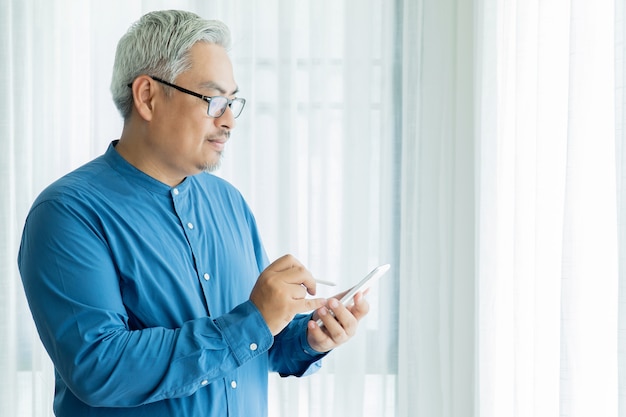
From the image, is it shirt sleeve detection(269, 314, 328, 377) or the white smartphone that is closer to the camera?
the white smartphone

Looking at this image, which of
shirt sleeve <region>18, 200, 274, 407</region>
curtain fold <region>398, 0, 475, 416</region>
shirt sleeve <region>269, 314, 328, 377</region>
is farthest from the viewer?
curtain fold <region>398, 0, 475, 416</region>

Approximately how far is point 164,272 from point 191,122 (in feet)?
1.05

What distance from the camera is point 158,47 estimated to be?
150cm

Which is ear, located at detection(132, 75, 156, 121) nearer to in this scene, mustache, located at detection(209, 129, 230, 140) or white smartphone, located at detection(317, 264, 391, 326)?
mustache, located at detection(209, 129, 230, 140)

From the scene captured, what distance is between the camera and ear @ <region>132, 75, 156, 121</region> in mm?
1500

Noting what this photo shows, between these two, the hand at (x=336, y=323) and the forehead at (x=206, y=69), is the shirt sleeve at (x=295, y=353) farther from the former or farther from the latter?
the forehead at (x=206, y=69)

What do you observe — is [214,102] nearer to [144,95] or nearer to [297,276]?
[144,95]

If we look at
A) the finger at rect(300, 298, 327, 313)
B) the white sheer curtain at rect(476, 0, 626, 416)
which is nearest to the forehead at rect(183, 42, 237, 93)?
the finger at rect(300, 298, 327, 313)

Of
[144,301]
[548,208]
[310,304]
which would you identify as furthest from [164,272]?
[548,208]

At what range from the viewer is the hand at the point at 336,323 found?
4.88 ft

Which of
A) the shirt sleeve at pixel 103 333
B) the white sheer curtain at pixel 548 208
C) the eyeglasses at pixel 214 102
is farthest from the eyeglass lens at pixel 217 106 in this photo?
the white sheer curtain at pixel 548 208

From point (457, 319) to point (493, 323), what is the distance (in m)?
0.45

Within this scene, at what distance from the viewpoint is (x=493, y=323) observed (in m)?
2.14

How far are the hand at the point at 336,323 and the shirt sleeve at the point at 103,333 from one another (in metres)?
0.20
